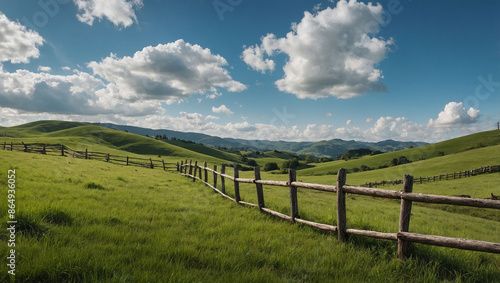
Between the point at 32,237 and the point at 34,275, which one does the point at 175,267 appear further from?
the point at 32,237

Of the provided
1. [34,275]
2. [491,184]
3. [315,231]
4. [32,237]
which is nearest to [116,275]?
[34,275]

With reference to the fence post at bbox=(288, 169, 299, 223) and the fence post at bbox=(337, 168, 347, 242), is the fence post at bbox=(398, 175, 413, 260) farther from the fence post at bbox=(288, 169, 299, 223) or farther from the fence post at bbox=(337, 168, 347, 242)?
the fence post at bbox=(288, 169, 299, 223)

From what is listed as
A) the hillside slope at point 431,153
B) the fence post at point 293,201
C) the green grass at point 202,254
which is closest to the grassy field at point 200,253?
the green grass at point 202,254

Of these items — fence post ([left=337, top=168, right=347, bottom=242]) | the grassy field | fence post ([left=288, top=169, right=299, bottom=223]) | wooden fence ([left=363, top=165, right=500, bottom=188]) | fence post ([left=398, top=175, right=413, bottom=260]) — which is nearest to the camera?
the grassy field

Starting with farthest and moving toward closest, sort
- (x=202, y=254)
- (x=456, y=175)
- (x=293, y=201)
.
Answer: (x=456, y=175), (x=293, y=201), (x=202, y=254)

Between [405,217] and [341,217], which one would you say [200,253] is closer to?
[341,217]

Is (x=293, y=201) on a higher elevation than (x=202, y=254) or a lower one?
higher

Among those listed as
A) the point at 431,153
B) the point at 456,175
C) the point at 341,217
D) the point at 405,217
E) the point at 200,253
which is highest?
the point at 405,217

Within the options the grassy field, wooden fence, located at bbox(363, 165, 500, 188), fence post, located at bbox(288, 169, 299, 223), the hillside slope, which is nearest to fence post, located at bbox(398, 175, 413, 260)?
the grassy field

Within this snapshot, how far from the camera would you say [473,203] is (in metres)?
4.31

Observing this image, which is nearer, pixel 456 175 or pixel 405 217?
pixel 405 217

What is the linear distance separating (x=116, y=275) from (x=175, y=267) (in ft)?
2.68

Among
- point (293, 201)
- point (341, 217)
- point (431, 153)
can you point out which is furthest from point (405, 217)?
point (431, 153)

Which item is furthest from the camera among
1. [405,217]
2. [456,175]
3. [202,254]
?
[456,175]
